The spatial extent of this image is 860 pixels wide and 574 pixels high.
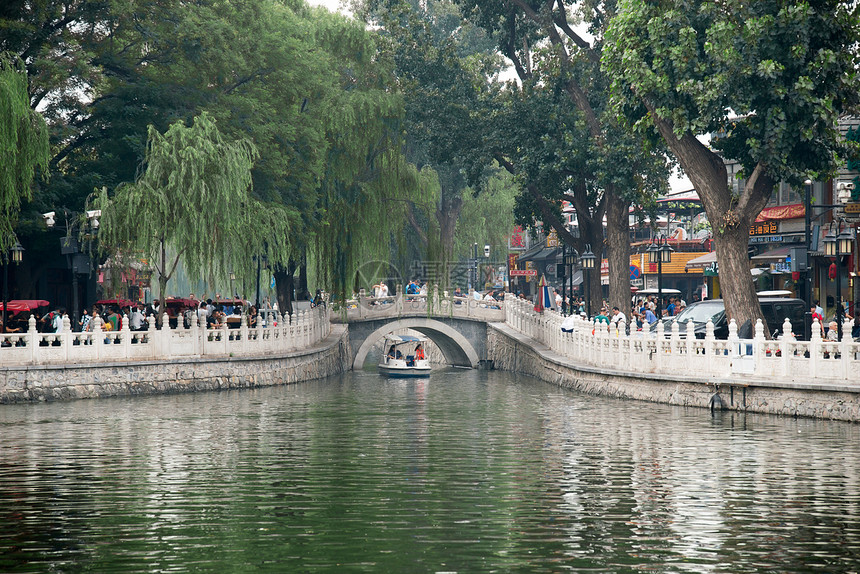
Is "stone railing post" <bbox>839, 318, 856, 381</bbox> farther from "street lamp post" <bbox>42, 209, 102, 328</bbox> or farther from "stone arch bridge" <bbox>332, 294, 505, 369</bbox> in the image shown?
"stone arch bridge" <bbox>332, 294, 505, 369</bbox>

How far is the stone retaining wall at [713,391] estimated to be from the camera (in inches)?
878

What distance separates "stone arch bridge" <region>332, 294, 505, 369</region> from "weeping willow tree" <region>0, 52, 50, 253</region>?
62.4 ft

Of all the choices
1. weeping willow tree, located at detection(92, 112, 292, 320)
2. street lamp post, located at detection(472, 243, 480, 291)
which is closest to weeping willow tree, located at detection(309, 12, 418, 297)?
weeping willow tree, located at detection(92, 112, 292, 320)

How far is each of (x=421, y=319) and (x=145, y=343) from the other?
1732cm

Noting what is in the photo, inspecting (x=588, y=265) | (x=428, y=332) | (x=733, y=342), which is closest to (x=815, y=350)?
(x=733, y=342)

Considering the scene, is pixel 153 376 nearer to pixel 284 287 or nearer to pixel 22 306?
pixel 22 306

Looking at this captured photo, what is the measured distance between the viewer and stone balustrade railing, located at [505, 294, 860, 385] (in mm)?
22594

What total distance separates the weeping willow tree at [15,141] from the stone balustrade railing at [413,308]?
1901 cm

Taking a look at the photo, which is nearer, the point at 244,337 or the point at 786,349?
the point at 786,349

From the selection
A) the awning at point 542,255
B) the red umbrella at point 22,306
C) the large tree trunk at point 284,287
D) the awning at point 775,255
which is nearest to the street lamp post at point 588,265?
the awning at point 775,255

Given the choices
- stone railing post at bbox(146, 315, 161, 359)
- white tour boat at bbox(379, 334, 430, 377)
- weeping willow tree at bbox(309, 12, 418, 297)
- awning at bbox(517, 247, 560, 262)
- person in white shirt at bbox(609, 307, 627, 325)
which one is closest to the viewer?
stone railing post at bbox(146, 315, 161, 359)

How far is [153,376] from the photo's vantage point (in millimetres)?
30703

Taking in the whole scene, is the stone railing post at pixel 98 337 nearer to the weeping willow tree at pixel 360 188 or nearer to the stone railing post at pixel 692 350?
the weeping willow tree at pixel 360 188

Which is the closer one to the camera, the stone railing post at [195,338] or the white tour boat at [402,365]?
the stone railing post at [195,338]
